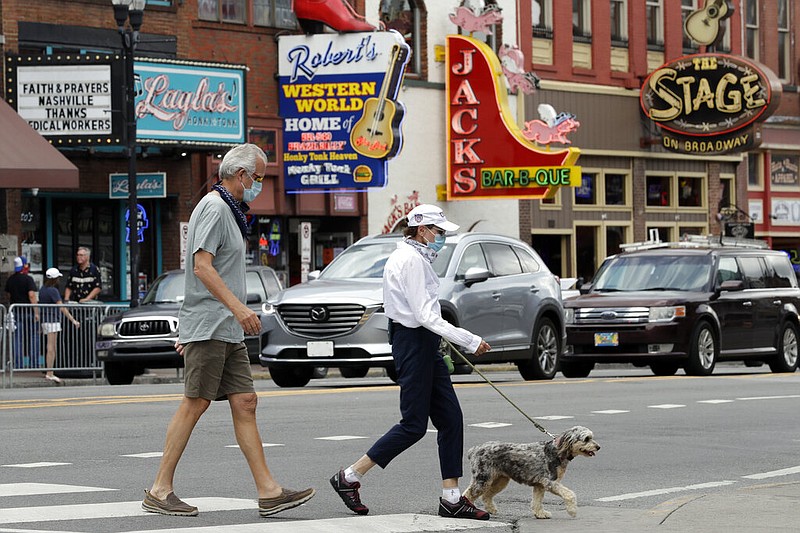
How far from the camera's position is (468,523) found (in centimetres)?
962

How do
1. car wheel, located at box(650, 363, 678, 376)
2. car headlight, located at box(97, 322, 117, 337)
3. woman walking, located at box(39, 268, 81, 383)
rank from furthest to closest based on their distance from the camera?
woman walking, located at box(39, 268, 81, 383), car headlight, located at box(97, 322, 117, 337), car wheel, located at box(650, 363, 678, 376)

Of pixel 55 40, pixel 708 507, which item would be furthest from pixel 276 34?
pixel 708 507

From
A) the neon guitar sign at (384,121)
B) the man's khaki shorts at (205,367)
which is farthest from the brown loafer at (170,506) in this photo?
the neon guitar sign at (384,121)

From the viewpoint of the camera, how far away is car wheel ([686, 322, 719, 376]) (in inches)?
934

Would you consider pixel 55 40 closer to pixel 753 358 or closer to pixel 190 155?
pixel 190 155

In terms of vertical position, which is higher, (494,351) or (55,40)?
(55,40)

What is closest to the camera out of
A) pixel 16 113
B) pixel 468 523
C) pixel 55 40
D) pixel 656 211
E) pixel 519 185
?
pixel 468 523

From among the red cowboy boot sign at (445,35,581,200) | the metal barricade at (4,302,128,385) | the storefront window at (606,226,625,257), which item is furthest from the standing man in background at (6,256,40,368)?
the storefront window at (606,226,625,257)

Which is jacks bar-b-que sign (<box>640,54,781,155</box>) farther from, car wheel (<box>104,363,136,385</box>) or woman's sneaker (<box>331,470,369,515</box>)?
woman's sneaker (<box>331,470,369,515</box>)

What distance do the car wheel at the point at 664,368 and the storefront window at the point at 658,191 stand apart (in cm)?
2118

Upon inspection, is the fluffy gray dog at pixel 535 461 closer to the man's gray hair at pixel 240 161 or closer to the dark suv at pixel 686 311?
the man's gray hair at pixel 240 161

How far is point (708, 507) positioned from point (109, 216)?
24.3 meters

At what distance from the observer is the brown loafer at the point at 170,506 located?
962 centimetres

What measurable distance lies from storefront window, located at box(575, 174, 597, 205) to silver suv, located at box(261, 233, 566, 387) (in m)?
21.2
